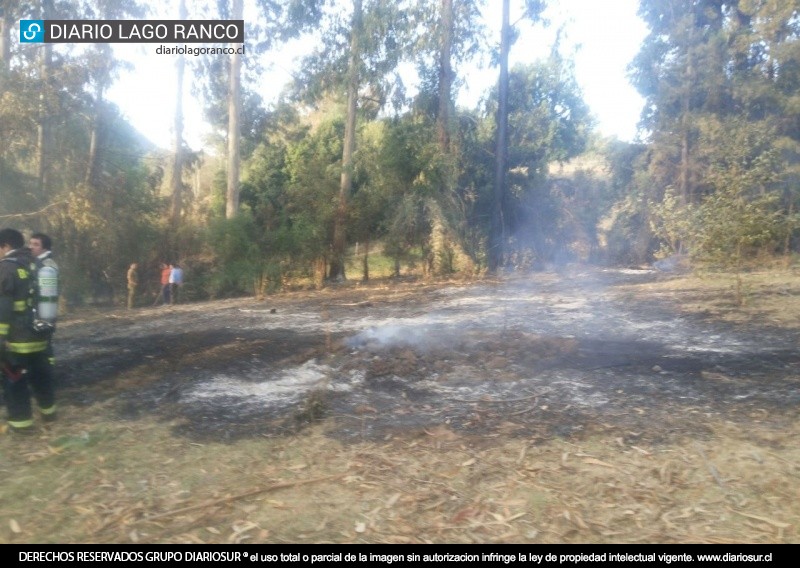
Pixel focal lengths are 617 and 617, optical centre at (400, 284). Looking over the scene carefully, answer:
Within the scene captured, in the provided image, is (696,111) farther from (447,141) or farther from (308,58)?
(308,58)

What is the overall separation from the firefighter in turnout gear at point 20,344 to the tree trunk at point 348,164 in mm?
15452

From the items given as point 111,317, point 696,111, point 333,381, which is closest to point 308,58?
point 111,317

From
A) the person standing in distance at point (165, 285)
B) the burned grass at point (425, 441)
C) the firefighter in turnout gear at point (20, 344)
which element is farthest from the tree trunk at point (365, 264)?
the firefighter in turnout gear at point (20, 344)

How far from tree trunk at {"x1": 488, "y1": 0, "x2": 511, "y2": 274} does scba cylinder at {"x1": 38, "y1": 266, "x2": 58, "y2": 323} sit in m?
16.8

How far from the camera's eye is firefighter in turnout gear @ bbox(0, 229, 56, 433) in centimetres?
554

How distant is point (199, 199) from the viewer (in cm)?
2300

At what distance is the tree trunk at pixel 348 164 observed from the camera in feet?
68.3

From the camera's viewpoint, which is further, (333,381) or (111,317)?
(111,317)

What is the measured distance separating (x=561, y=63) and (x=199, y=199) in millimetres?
14716

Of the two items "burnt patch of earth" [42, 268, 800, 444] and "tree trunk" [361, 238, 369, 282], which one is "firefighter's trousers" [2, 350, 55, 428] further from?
"tree trunk" [361, 238, 369, 282]

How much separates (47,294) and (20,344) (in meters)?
0.54

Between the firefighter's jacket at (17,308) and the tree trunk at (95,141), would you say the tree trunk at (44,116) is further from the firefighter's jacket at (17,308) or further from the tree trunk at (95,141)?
the firefighter's jacket at (17,308)

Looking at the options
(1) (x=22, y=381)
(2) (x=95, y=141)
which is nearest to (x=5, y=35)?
(2) (x=95, y=141)
